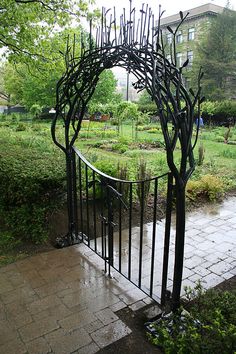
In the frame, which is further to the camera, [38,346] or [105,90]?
[105,90]

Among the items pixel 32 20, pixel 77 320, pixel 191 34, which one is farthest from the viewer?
pixel 191 34

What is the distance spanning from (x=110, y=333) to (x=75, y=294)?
1.65 feet

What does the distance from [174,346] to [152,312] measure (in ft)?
1.47

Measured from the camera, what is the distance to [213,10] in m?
29.7

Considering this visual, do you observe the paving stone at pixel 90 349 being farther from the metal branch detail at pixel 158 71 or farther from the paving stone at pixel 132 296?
the metal branch detail at pixel 158 71

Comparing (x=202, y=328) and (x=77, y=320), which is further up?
(x=202, y=328)

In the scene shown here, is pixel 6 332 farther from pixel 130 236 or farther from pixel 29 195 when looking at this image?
pixel 29 195

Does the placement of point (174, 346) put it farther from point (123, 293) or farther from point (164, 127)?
point (164, 127)

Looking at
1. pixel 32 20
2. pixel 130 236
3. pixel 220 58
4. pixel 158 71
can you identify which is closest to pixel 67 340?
pixel 130 236

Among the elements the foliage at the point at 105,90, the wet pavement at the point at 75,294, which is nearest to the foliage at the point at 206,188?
the wet pavement at the point at 75,294

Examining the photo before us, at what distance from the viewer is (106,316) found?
2029 mm

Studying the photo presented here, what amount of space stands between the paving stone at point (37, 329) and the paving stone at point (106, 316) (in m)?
0.31

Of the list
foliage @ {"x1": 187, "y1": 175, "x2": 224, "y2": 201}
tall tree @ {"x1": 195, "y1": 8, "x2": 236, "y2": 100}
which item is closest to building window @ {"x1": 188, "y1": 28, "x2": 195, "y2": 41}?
tall tree @ {"x1": 195, "y1": 8, "x2": 236, "y2": 100}

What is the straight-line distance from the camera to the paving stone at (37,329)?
6.08 ft
